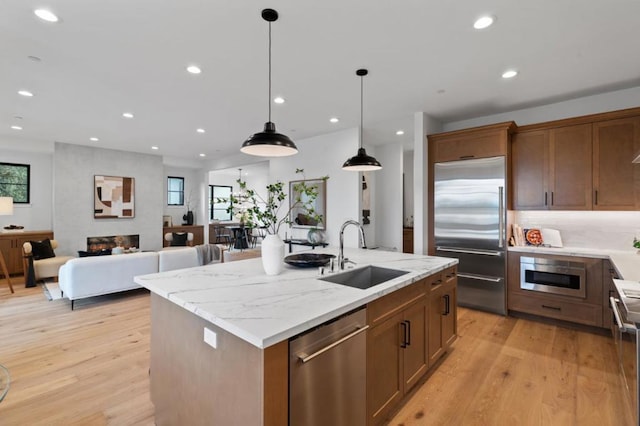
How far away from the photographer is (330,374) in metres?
1.43

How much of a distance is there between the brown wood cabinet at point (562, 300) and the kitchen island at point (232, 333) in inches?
89.4

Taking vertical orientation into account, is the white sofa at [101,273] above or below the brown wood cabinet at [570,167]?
below

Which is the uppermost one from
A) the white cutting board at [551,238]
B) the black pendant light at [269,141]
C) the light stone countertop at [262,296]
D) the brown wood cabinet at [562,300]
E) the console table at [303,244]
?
the black pendant light at [269,141]

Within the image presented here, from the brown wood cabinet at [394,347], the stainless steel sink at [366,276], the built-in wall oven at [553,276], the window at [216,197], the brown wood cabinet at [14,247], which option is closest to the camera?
the brown wood cabinet at [394,347]

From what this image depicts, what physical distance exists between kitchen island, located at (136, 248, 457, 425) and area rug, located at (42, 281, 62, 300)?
4077mm

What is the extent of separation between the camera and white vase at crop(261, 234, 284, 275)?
212 centimetres

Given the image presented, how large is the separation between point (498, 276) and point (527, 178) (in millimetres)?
1325

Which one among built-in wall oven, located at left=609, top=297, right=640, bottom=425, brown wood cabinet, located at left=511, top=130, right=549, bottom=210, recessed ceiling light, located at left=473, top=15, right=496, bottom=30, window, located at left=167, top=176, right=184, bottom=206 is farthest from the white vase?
window, located at left=167, top=176, right=184, bottom=206

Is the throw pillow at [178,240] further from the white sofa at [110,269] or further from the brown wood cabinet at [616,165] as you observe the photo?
the brown wood cabinet at [616,165]

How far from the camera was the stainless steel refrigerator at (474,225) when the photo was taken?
149 inches

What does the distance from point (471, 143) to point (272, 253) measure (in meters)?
3.26

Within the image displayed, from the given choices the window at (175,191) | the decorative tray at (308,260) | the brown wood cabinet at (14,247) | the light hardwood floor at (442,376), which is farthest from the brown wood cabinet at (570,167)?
the window at (175,191)

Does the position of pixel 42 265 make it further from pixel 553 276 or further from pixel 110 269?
pixel 553 276

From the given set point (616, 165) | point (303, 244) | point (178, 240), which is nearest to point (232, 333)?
point (616, 165)
